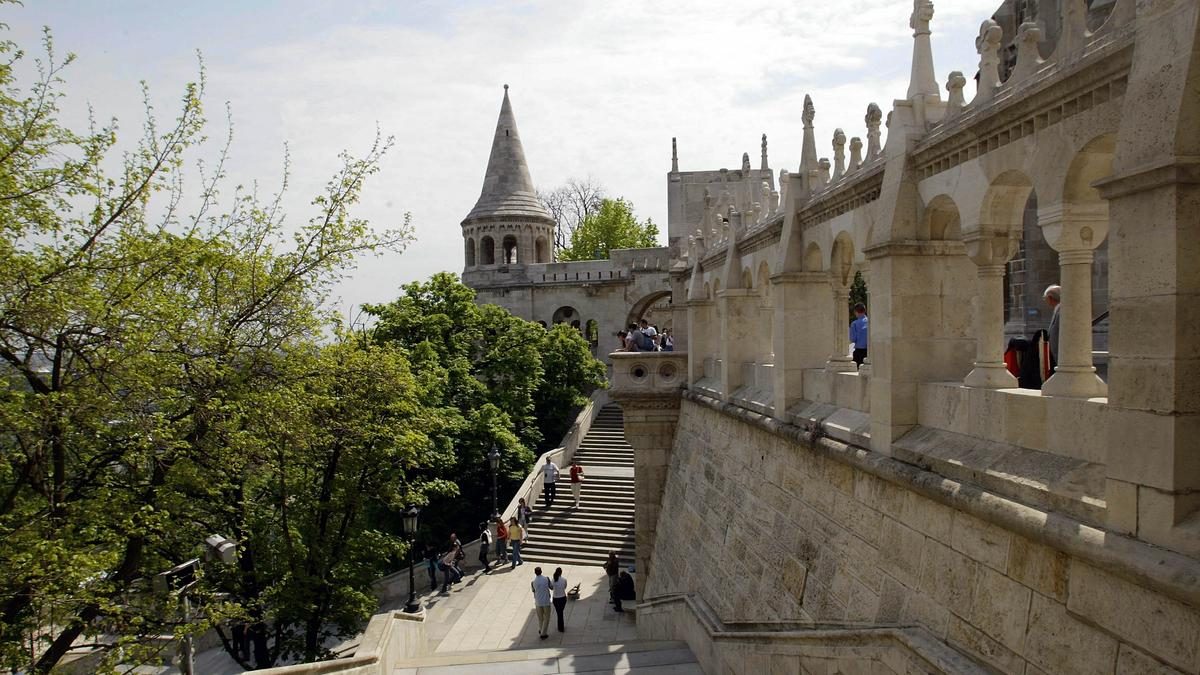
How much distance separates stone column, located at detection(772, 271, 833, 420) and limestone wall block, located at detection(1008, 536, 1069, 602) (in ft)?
14.9

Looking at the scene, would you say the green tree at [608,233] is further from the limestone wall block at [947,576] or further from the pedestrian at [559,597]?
the limestone wall block at [947,576]

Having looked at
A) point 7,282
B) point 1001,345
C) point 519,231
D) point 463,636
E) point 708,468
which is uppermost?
point 519,231

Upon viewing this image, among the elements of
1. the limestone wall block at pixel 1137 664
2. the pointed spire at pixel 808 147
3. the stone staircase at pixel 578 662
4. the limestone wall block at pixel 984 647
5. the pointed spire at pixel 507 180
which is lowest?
the stone staircase at pixel 578 662

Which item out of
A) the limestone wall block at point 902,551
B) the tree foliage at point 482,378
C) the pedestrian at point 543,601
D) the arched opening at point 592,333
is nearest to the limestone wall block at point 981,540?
the limestone wall block at point 902,551

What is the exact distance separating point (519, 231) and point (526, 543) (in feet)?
73.2

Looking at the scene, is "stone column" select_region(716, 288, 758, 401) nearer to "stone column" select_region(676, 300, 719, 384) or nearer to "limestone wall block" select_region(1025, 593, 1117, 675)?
"stone column" select_region(676, 300, 719, 384)

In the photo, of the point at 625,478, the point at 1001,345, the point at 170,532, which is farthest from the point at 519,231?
the point at 1001,345

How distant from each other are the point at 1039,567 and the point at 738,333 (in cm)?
786

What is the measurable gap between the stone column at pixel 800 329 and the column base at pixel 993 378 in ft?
11.6

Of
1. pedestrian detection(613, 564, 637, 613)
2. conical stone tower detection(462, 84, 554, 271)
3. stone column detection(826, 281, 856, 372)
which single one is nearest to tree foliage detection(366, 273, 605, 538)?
pedestrian detection(613, 564, 637, 613)

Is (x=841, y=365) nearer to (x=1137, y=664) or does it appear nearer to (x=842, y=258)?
(x=842, y=258)

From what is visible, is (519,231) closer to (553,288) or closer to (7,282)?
(553,288)

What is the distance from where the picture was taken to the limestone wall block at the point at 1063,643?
3.70 meters

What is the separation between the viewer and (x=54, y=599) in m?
5.92
